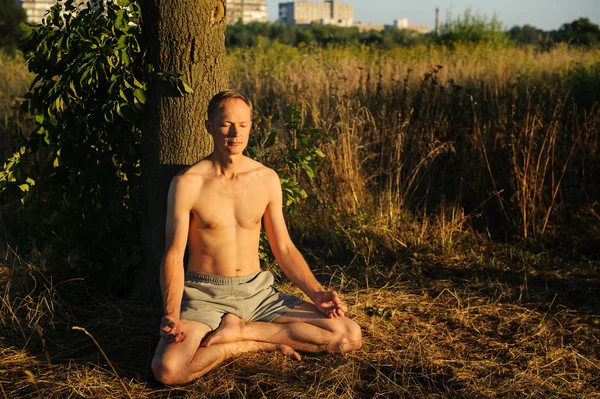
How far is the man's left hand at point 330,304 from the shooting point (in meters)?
3.54

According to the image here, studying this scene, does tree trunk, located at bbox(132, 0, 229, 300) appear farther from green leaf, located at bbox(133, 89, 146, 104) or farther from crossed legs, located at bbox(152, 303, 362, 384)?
crossed legs, located at bbox(152, 303, 362, 384)

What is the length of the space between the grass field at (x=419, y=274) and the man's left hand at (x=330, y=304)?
240 millimetres

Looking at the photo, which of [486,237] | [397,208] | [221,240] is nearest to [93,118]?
[221,240]

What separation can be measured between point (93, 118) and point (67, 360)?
1402 mm

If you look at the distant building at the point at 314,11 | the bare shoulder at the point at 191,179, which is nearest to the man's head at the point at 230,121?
the bare shoulder at the point at 191,179

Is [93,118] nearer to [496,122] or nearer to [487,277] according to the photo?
[487,277]

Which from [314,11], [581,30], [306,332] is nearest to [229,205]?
[306,332]

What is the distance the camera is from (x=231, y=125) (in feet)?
11.4

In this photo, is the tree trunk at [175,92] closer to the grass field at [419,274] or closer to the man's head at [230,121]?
the man's head at [230,121]

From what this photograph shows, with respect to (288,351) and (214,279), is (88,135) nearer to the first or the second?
(214,279)

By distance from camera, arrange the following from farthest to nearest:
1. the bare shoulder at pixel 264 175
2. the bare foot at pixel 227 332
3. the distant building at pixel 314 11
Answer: the distant building at pixel 314 11 < the bare shoulder at pixel 264 175 < the bare foot at pixel 227 332

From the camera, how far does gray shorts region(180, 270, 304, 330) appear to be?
11.6 feet

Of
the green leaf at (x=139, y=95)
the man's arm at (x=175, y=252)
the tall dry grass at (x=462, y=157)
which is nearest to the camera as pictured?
the man's arm at (x=175, y=252)

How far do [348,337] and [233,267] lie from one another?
686 mm
